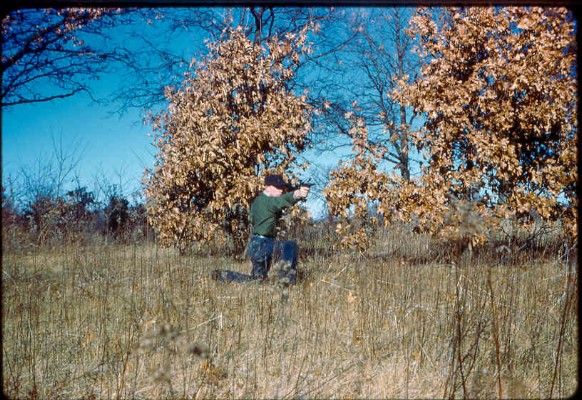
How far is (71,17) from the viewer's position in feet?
15.0

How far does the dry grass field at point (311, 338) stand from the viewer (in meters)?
2.39

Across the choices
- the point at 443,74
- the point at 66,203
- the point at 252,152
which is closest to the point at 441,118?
the point at 443,74

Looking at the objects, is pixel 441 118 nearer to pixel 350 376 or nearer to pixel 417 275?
pixel 417 275

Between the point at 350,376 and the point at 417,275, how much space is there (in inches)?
59.2

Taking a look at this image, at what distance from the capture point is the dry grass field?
239cm

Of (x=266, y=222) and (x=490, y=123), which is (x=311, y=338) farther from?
(x=490, y=123)

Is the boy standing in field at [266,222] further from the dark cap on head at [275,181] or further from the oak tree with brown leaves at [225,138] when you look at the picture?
A: the oak tree with brown leaves at [225,138]

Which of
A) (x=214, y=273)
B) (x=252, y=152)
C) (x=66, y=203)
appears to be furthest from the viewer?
(x=252, y=152)

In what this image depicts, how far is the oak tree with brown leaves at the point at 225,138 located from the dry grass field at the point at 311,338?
240 cm

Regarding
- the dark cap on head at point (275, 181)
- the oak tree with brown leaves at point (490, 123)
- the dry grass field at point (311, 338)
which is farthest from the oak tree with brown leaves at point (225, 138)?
the dry grass field at point (311, 338)

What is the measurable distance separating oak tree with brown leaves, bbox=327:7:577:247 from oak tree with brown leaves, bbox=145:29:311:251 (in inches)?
55.4

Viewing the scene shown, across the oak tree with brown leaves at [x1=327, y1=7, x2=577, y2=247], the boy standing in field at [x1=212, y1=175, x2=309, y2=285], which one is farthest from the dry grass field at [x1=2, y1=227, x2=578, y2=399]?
the oak tree with brown leaves at [x1=327, y1=7, x2=577, y2=247]

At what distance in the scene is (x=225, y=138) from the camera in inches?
256

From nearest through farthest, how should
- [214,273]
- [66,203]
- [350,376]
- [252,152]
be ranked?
[350,376], [214,273], [66,203], [252,152]
